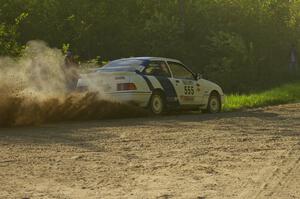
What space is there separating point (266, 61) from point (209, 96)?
2902cm

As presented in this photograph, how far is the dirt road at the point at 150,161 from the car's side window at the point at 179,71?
160 inches

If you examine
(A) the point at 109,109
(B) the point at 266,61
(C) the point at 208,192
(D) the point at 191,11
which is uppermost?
(D) the point at 191,11

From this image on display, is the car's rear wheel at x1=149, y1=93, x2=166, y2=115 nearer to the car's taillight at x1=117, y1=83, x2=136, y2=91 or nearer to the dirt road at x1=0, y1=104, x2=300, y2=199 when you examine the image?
the car's taillight at x1=117, y1=83, x2=136, y2=91

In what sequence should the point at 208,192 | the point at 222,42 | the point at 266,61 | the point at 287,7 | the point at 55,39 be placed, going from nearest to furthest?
the point at 208,192
the point at 55,39
the point at 222,42
the point at 266,61
the point at 287,7

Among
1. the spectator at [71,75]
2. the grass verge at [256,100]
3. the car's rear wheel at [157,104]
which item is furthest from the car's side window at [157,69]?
the grass verge at [256,100]

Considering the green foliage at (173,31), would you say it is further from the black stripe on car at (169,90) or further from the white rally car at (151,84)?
the black stripe on car at (169,90)

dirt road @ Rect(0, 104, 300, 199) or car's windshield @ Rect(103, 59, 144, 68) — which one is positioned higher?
car's windshield @ Rect(103, 59, 144, 68)

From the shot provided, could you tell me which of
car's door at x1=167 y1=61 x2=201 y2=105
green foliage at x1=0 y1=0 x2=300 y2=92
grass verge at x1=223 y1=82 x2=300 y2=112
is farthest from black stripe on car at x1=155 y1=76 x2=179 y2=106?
green foliage at x1=0 y1=0 x2=300 y2=92

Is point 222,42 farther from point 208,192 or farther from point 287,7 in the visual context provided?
point 208,192

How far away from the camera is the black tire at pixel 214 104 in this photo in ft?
57.3

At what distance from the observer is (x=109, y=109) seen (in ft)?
47.7

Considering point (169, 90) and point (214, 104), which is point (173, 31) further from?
point (169, 90)

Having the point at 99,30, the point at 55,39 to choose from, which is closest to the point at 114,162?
the point at 55,39

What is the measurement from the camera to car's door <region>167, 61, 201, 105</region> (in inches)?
639
